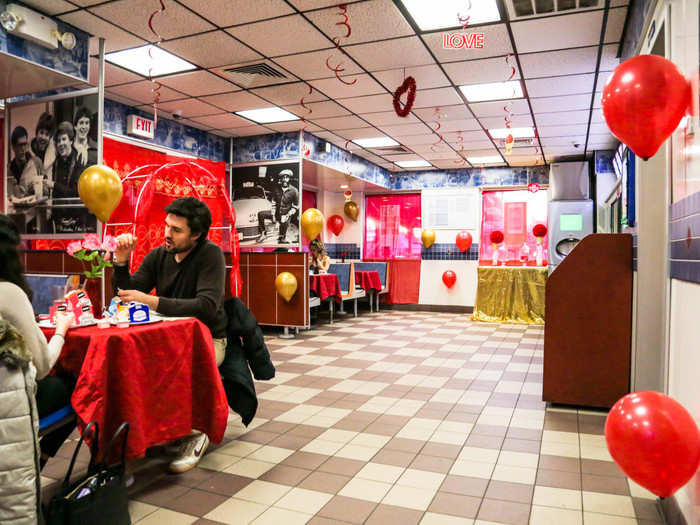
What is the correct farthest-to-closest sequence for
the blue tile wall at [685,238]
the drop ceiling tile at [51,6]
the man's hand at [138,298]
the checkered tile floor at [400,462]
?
the drop ceiling tile at [51,6]
the man's hand at [138,298]
the checkered tile floor at [400,462]
the blue tile wall at [685,238]

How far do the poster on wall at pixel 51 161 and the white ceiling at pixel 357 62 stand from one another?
0.74 metres

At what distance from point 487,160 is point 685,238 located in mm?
8500

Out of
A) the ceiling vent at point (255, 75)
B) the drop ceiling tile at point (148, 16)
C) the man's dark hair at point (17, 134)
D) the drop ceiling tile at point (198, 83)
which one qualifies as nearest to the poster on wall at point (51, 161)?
the man's dark hair at point (17, 134)

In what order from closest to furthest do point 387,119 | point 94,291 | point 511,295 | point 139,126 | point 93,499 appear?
point 93,499, point 94,291, point 139,126, point 387,119, point 511,295

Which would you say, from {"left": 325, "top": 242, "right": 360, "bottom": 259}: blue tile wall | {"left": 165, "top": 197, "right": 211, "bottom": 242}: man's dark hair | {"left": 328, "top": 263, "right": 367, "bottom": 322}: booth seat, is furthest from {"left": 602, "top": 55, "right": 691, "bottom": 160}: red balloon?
{"left": 325, "top": 242, "right": 360, "bottom": 259}: blue tile wall

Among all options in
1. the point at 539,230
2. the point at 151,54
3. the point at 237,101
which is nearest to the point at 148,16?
the point at 151,54

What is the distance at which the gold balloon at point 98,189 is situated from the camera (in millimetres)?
4094

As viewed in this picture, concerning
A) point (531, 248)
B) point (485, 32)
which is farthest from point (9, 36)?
point (531, 248)

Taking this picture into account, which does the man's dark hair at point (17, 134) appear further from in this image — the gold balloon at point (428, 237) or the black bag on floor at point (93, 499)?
the gold balloon at point (428, 237)

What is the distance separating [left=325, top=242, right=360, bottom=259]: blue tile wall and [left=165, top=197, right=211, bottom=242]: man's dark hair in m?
8.84

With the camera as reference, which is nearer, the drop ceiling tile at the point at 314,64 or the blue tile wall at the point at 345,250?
the drop ceiling tile at the point at 314,64

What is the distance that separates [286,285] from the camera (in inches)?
289

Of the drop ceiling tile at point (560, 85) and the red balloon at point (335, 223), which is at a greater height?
the drop ceiling tile at point (560, 85)

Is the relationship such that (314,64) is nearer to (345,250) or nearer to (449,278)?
(449,278)
